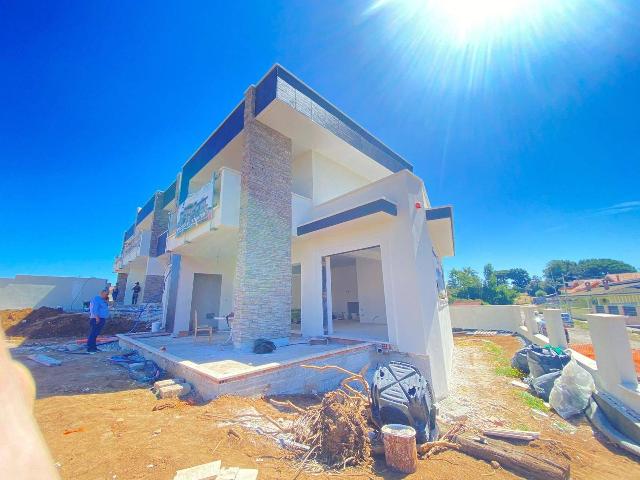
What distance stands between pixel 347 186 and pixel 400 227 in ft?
16.7

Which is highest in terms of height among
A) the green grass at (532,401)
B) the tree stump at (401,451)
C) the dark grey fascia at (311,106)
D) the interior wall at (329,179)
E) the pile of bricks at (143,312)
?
the dark grey fascia at (311,106)

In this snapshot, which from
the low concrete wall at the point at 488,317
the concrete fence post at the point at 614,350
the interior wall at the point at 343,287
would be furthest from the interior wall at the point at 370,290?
the low concrete wall at the point at 488,317

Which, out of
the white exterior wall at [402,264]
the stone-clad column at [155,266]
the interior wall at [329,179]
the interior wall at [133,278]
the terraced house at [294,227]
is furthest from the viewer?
the interior wall at [133,278]

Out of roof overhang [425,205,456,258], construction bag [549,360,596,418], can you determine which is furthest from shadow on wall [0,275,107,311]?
construction bag [549,360,596,418]

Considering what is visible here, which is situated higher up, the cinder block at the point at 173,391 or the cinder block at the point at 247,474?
the cinder block at the point at 173,391

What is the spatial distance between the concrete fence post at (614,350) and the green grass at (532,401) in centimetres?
128

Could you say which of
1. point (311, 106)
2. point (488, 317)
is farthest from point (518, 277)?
point (311, 106)

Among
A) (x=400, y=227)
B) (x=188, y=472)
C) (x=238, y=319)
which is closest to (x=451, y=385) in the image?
(x=400, y=227)

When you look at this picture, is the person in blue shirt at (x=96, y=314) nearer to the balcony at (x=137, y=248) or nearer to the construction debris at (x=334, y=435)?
the construction debris at (x=334, y=435)

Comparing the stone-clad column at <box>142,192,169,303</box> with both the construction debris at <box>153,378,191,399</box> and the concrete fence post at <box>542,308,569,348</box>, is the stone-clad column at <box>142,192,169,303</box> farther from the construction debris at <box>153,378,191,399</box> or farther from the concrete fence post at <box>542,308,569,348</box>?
the concrete fence post at <box>542,308,569,348</box>

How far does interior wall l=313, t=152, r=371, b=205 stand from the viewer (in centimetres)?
1069

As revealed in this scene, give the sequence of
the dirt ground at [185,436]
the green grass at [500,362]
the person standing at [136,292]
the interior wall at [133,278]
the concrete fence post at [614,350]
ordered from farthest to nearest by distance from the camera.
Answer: the interior wall at [133,278]
the person standing at [136,292]
the green grass at [500,362]
the concrete fence post at [614,350]
the dirt ground at [185,436]

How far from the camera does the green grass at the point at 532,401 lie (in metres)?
6.01

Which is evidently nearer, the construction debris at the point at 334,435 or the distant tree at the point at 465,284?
the construction debris at the point at 334,435
